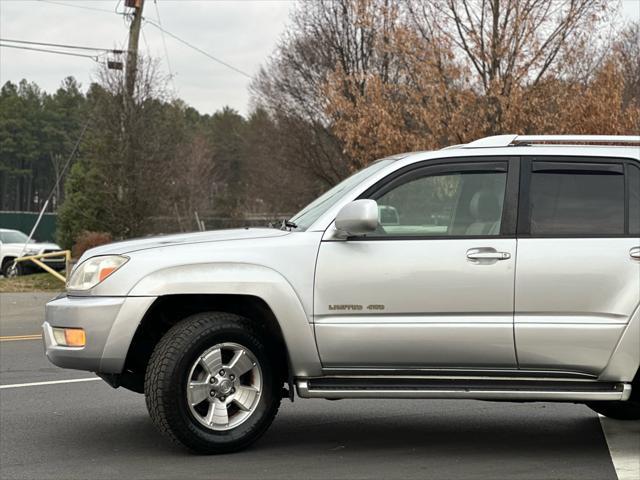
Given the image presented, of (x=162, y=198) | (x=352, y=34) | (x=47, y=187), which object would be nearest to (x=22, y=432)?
(x=162, y=198)

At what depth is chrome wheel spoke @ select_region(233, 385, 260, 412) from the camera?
20.6 feet

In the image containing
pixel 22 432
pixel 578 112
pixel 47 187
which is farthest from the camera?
pixel 47 187

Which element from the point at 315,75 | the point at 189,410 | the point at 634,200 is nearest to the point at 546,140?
the point at 634,200

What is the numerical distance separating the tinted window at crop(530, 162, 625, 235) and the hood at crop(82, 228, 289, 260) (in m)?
1.52

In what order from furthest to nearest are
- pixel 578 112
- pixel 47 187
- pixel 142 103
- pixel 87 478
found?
pixel 47 187 < pixel 142 103 < pixel 578 112 < pixel 87 478

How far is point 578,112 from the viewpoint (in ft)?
67.5

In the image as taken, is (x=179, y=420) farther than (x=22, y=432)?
No

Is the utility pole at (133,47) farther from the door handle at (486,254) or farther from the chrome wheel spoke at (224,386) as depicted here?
the door handle at (486,254)

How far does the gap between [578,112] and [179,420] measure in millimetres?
15987

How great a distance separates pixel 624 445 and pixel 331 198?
2.36 m

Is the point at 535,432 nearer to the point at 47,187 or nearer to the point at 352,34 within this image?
the point at 352,34

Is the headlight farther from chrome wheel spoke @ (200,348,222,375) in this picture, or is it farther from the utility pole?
the utility pole

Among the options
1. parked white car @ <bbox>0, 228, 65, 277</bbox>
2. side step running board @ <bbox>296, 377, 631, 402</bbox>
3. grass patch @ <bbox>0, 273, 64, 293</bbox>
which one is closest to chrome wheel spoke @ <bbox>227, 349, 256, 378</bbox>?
side step running board @ <bbox>296, 377, 631, 402</bbox>

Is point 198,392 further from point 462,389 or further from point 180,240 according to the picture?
point 462,389
